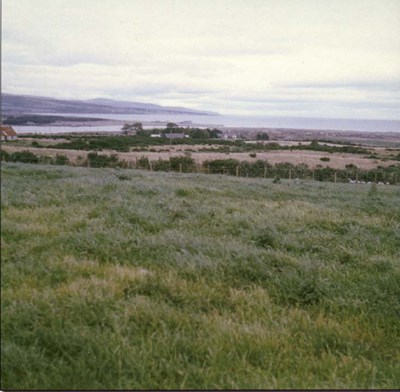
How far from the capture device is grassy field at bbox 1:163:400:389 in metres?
2.58

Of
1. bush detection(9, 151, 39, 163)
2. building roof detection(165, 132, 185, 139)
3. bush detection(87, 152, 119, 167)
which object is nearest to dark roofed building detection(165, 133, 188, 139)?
building roof detection(165, 132, 185, 139)

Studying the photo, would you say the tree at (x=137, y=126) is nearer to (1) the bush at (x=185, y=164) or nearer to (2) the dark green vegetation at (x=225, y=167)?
(2) the dark green vegetation at (x=225, y=167)

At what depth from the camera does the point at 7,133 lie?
10.2 ft

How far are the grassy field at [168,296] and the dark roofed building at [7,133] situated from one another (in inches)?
11.2

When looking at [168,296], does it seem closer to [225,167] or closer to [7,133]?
[7,133]

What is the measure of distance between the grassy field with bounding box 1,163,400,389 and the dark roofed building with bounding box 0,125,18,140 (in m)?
0.28

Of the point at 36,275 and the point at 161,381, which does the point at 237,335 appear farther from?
the point at 36,275

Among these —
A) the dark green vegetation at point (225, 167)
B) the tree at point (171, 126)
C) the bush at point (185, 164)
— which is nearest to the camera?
the dark green vegetation at point (225, 167)

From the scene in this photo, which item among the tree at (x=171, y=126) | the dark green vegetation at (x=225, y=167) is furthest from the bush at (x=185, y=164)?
the tree at (x=171, y=126)

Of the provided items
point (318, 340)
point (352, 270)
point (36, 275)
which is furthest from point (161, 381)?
point (352, 270)

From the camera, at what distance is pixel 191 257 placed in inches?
143

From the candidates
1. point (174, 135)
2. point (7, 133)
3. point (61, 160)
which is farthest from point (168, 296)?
point (174, 135)

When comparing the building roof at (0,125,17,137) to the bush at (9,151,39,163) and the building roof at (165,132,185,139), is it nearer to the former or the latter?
the bush at (9,151,39,163)

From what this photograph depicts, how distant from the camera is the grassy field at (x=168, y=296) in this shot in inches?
102
